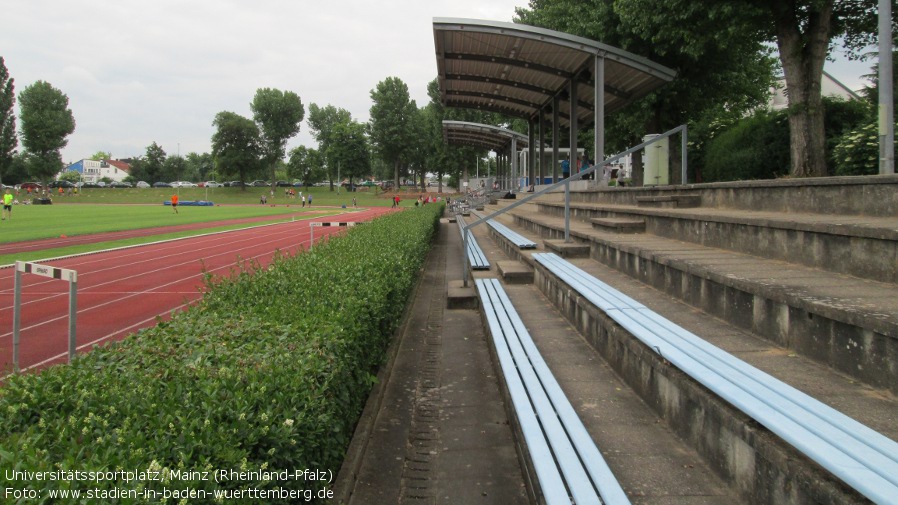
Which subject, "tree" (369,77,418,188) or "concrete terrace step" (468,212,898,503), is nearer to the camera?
"concrete terrace step" (468,212,898,503)

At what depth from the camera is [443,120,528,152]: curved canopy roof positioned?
97.3 ft

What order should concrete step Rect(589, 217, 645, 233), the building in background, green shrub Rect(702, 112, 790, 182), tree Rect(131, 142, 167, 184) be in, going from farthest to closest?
1. the building in background
2. tree Rect(131, 142, 167, 184)
3. green shrub Rect(702, 112, 790, 182)
4. concrete step Rect(589, 217, 645, 233)

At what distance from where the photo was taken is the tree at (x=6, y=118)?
83.7 m

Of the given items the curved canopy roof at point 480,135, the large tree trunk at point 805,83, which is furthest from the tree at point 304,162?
the large tree trunk at point 805,83

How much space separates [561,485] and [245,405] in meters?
1.63

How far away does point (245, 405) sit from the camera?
256 cm

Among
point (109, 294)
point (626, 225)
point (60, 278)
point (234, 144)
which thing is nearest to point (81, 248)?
point (109, 294)

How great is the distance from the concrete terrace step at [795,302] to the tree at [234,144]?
3770 inches

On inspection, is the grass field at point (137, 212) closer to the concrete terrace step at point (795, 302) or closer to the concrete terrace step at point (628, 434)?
the concrete terrace step at point (628, 434)

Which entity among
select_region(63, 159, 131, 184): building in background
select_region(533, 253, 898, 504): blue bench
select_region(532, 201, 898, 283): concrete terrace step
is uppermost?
select_region(63, 159, 131, 184): building in background

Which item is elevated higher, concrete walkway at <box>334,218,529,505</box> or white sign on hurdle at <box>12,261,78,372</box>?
white sign on hurdle at <box>12,261,78,372</box>

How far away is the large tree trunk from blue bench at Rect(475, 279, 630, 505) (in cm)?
1036

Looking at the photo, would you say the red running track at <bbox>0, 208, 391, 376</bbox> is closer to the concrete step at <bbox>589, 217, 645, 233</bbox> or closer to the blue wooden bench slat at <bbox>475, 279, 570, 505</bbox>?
the blue wooden bench slat at <bbox>475, 279, 570, 505</bbox>

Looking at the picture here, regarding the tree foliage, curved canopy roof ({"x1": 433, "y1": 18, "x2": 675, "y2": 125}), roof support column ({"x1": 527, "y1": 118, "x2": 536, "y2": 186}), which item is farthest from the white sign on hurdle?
roof support column ({"x1": 527, "y1": 118, "x2": 536, "y2": 186})
